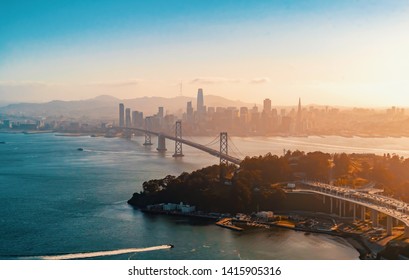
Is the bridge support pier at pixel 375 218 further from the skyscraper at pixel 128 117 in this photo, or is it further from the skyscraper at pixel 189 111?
the skyscraper at pixel 128 117

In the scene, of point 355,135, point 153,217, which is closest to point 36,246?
point 153,217

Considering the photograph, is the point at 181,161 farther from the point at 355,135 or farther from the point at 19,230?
the point at 355,135

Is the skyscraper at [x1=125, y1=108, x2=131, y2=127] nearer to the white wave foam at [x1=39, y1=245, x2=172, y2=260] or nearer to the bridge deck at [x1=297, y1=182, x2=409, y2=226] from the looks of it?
the bridge deck at [x1=297, y1=182, x2=409, y2=226]

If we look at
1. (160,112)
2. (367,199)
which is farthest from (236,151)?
(367,199)

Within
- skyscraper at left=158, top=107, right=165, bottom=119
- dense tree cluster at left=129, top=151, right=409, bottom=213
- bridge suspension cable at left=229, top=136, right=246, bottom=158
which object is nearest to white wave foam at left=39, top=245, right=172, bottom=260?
dense tree cluster at left=129, top=151, right=409, bottom=213

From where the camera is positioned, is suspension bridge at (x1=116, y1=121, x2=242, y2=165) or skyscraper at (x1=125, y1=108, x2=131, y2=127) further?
skyscraper at (x1=125, y1=108, x2=131, y2=127)

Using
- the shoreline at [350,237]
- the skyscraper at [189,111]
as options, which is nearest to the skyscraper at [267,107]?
the skyscraper at [189,111]
